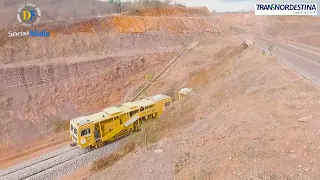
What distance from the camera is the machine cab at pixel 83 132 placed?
728 inches

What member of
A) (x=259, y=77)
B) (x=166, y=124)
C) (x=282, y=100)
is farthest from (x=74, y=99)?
(x=282, y=100)

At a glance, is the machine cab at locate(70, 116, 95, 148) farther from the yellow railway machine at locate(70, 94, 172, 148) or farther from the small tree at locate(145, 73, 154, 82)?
the small tree at locate(145, 73, 154, 82)

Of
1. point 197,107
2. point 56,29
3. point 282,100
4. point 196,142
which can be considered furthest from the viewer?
point 56,29

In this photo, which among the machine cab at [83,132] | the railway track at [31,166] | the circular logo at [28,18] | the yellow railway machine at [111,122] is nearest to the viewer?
the railway track at [31,166]

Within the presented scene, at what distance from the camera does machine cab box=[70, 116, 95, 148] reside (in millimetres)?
18484

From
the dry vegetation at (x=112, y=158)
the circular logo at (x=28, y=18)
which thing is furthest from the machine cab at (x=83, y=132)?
the circular logo at (x=28, y=18)

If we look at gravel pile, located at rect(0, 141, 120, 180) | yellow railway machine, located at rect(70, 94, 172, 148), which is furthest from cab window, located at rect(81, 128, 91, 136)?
gravel pile, located at rect(0, 141, 120, 180)

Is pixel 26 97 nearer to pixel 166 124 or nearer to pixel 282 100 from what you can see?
pixel 166 124

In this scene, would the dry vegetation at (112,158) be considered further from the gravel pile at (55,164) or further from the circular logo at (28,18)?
the circular logo at (28,18)

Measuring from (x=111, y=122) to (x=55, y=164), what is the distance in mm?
4435

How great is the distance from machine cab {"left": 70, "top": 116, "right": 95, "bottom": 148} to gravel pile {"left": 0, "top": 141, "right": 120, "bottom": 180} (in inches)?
36.8

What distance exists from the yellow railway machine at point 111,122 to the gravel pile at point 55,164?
699 mm

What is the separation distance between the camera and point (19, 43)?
33.1 meters

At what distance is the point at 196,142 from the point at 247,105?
4301 millimetres
